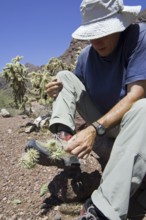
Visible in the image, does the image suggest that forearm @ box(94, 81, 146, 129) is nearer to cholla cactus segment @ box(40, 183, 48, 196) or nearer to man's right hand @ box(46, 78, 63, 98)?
man's right hand @ box(46, 78, 63, 98)

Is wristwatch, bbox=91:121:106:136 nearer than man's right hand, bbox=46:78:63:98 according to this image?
Yes

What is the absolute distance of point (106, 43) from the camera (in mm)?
3326

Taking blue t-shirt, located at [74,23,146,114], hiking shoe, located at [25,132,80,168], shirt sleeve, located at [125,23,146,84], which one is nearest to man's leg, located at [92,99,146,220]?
shirt sleeve, located at [125,23,146,84]

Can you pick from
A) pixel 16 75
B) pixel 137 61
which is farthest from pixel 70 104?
pixel 16 75

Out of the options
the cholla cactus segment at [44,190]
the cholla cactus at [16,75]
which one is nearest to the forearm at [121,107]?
the cholla cactus segment at [44,190]

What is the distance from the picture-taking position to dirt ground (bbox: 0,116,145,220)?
12.5ft

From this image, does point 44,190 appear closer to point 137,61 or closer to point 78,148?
point 78,148

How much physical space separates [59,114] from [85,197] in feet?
3.20

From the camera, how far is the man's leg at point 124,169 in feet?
8.51

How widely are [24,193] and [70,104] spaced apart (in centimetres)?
121

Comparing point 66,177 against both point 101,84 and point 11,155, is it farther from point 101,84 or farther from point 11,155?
point 11,155

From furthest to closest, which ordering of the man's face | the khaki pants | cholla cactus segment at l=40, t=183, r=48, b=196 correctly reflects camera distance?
cholla cactus segment at l=40, t=183, r=48, b=196
the man's face
the khaki pants

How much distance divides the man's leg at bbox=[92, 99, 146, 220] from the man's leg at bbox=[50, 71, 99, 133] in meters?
0.70

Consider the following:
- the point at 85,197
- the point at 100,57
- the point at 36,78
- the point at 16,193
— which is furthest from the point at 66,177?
the point at 36,78
